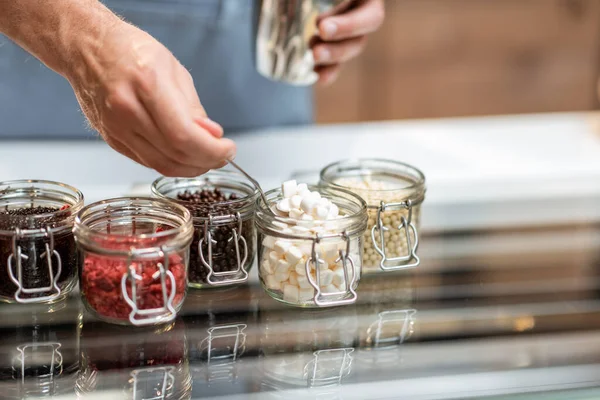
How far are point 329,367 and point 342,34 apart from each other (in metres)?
0.52

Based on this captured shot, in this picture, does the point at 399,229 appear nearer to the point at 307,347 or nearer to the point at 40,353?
the point at 307,347

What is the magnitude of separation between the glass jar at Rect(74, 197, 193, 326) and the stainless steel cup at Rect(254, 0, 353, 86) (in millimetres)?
354

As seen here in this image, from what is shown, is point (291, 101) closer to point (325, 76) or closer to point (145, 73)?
point (325, 76)

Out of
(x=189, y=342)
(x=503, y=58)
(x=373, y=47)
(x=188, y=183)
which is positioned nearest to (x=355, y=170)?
(x=188, y=183)

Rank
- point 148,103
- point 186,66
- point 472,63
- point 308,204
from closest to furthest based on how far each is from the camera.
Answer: point 148,103 → point 308,204 → point 186,66 → point 472,63

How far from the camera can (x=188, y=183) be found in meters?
0.84

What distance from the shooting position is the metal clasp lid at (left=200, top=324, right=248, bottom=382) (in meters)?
0.63

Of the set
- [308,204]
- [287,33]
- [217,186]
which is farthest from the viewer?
[287,33]

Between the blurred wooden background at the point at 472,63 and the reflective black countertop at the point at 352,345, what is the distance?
4.67 ft

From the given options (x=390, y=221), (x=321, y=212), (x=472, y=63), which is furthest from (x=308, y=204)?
(x=472, y=63)

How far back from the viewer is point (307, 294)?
2.39 ft

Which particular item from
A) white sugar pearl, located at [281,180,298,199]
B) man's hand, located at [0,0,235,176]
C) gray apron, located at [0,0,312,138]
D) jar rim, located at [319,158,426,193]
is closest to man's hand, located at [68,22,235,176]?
man's hand, located at [0,0,235,176]

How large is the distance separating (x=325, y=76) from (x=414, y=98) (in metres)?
1.22

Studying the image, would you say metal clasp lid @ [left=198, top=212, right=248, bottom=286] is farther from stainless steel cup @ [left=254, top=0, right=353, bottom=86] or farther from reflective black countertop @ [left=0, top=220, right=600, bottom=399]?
stainless steel cup @ [left=254, top=0, right=353, bottom=86]
